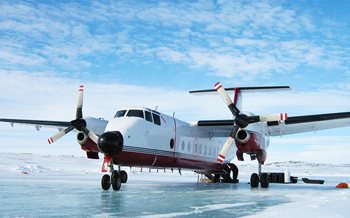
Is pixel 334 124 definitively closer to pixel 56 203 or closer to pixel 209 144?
pixel 209 144

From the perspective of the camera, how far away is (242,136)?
1684cm

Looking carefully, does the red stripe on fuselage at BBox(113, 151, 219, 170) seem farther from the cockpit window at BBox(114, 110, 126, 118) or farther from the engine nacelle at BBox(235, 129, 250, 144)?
the engine nacelle at BBox(235, 129, 250, 144)

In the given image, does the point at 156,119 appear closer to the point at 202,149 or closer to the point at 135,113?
the point at 135,113

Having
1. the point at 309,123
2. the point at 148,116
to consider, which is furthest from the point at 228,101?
the point at 309,123

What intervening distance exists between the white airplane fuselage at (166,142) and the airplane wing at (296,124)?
58 centimetres

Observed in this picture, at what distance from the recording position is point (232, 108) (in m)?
17.0

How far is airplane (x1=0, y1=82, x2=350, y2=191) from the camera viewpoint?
1380cm

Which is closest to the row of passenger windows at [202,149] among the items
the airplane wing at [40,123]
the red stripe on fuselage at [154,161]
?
the red stripe on fuselage at [154,161]

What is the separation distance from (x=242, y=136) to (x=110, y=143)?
6.78m

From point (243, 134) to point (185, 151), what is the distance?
10.3ft

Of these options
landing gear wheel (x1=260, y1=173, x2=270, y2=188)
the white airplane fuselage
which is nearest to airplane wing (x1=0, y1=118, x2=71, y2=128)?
the white airplane fuselage

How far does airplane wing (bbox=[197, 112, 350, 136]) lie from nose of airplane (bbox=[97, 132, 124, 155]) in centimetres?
700

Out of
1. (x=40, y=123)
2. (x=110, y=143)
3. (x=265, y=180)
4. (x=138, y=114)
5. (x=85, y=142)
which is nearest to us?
(x=110, y=143)

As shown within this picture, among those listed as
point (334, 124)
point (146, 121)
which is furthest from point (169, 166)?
point (334, 124)
